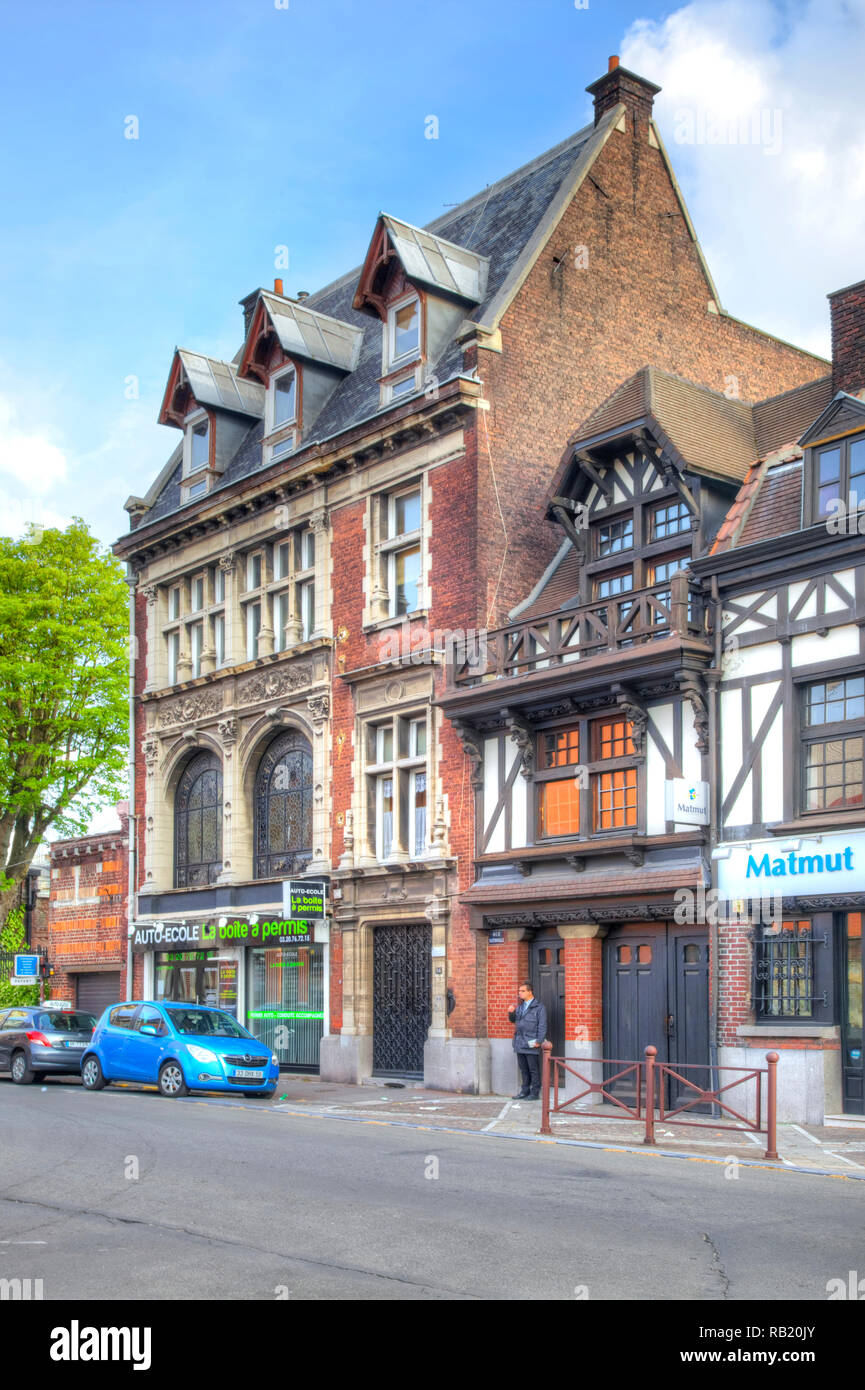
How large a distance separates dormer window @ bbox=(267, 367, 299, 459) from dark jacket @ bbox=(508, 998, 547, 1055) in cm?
1420

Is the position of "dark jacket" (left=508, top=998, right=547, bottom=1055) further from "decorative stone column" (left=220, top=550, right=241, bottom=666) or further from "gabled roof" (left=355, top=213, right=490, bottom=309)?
"gabled roof" (left=355, top=213, right=490, bottom=309)

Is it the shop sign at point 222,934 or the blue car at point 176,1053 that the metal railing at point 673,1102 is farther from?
the shop sign at point 222,934

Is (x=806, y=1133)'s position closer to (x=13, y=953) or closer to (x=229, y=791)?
(x=229, y=791)

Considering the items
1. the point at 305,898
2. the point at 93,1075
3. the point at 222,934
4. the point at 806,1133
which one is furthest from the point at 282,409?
the point at 806,1133

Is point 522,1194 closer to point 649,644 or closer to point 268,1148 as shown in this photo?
point 268,1148

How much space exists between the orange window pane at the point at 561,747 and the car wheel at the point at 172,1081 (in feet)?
23.1

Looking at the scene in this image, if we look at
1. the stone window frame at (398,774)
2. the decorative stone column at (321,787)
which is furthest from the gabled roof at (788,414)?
the decorative stone column at (321,787)

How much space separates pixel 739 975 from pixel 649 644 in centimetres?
446

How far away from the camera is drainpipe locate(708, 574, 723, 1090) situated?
19.2 m

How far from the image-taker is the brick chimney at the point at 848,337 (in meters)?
21.8

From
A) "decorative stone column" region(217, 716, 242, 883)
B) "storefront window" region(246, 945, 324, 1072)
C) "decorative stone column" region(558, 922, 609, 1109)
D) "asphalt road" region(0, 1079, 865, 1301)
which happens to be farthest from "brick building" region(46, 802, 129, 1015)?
"asphalt road" region(0, 1079, 865, 1301)

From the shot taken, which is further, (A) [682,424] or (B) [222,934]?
(B) [222,934]

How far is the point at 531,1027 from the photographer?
67.6ft

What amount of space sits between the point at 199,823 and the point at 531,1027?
45.1 feet
